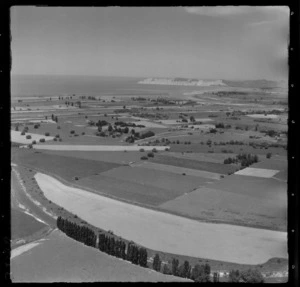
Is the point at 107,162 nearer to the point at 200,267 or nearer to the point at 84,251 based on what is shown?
the point at 84,251

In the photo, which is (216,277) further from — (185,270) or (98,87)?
(98,87)

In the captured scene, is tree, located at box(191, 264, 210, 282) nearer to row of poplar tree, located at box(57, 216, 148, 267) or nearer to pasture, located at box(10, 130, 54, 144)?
row of poplar tree, located at box(57, 216, 148, 267)

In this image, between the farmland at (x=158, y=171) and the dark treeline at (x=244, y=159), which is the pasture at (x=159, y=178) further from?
the dark treeline at (x=244, y=159)

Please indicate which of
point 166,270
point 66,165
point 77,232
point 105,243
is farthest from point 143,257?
point 66,165

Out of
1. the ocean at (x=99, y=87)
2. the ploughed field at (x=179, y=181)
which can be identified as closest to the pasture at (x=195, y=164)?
the ploughed field at (x=179, y=181)
